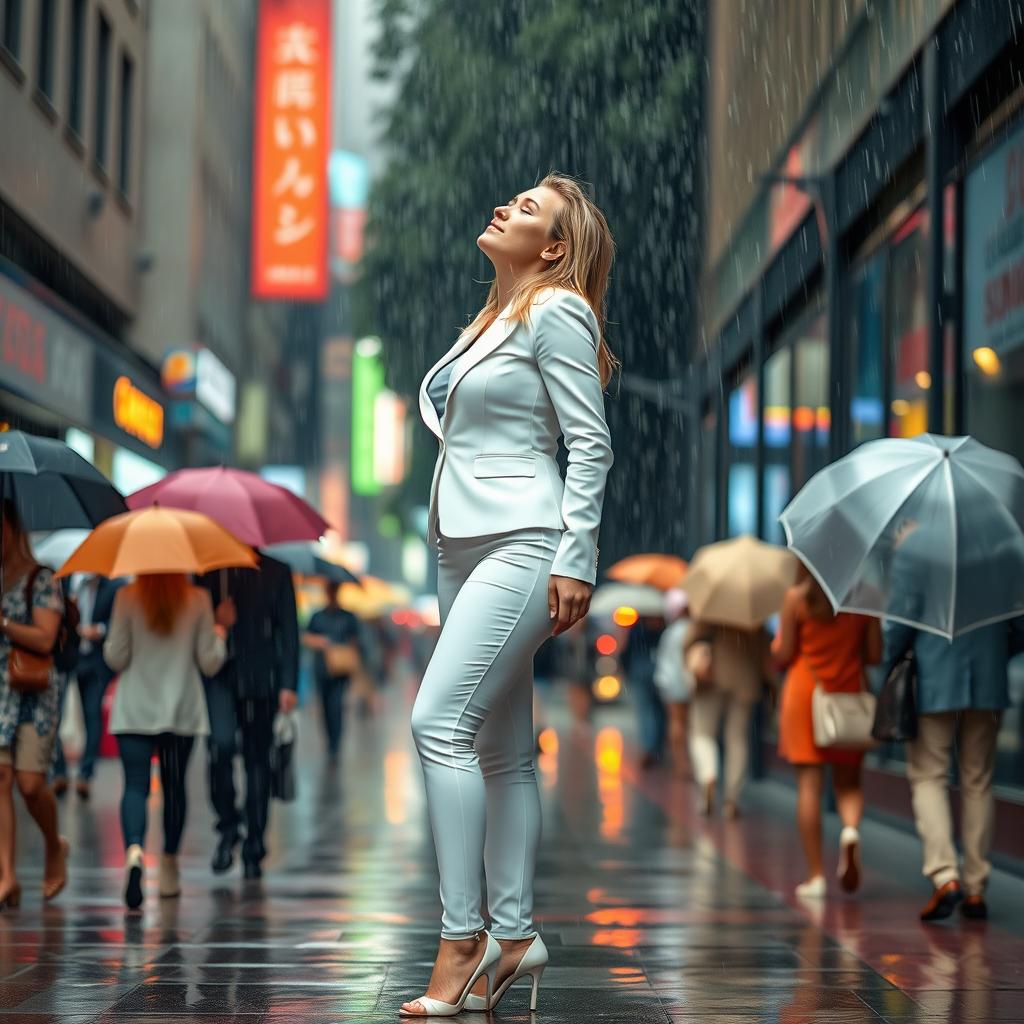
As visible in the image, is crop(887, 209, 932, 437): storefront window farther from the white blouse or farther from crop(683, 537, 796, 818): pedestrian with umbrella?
the white blouse

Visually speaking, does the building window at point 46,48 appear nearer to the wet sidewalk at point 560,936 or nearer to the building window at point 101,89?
the building window at point 101,89

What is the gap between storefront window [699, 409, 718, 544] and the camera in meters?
24.7

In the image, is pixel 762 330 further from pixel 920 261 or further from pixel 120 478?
pixel 120 478

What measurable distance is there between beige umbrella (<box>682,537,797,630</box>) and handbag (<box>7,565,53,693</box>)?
6044 millimetres

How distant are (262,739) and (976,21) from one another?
545 cm

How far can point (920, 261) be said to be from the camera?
1231cm

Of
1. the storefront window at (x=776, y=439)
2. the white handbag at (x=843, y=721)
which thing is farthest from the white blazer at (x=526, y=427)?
the storefront window at (x=776, y=439)

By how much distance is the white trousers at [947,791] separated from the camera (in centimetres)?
786

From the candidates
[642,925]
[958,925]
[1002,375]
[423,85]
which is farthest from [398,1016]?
[423,85]

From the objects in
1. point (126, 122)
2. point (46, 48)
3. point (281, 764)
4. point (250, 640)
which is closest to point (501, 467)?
point (250, 640)

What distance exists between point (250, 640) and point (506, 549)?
4620 millimetres

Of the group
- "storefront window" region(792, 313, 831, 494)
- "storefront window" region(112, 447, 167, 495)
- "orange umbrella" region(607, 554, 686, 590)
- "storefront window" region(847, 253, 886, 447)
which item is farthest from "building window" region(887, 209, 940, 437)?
"storefront window" region(112, 447, 167, 495)

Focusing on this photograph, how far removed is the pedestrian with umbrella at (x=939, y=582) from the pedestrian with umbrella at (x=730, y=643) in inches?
184


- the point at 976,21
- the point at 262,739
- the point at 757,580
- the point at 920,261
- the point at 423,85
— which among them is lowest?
the point at 262,739
